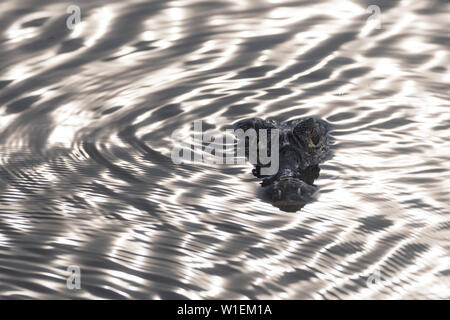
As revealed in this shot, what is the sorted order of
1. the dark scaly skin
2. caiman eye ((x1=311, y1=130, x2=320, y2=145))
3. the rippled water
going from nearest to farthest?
1. the rippled water
2. the dark scaly skin
3. caiman eye ((x1=311, y1=130, x2=320, y2=145))

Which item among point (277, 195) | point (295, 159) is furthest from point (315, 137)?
point (277, 195)

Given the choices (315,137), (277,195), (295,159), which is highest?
(315,137)

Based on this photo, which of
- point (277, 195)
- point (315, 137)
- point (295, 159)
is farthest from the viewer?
point (315, 137)

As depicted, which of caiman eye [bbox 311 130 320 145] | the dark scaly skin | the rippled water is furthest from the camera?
caiman eye [bbox 311 130 320 145]

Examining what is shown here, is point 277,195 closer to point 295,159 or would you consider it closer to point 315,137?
point 295,159

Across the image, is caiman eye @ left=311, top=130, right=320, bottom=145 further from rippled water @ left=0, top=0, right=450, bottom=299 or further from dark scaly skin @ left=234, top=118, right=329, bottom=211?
rippled water @ left=0, top=0, right=450, bottom=299

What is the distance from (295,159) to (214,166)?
Result: 0.57m

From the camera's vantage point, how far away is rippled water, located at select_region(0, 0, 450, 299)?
437cm

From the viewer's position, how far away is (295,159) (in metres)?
5.52

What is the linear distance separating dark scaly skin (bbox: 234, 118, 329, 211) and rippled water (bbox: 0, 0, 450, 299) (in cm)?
10

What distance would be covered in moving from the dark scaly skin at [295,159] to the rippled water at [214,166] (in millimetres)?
103

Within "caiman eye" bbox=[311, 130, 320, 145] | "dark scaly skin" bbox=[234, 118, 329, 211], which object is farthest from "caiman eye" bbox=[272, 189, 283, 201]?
"caiman eye" bbox=[311, 130, 320, 145]

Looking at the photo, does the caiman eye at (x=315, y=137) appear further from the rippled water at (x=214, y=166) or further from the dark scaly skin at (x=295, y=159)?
the rippled water at (x=214, y=166)

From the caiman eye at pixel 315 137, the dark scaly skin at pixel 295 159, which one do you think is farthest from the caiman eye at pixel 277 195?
the caiman eye at pixel 315 137
